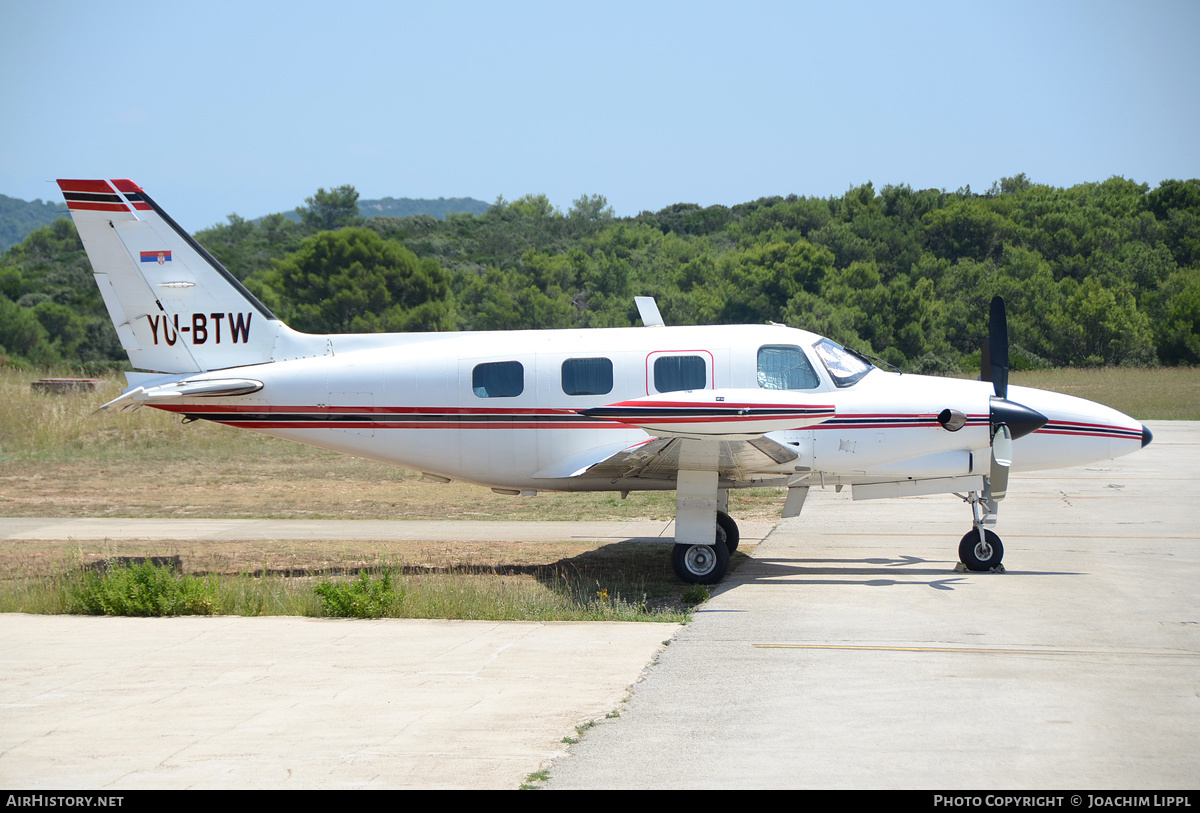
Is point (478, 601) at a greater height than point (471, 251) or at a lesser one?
lesser

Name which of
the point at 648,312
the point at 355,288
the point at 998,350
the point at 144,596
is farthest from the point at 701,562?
the point at 355,288

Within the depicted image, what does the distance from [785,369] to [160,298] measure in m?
8.14

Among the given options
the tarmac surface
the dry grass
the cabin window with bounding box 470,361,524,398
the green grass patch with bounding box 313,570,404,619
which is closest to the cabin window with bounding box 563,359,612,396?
the cabin window with bounding box 470,361,524,398

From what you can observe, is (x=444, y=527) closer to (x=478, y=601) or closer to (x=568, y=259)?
(x=478, y=601)

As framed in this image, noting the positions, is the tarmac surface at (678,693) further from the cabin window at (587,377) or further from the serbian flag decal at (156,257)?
the serbian flag decal at (156,257)

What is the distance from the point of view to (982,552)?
40.3 ft

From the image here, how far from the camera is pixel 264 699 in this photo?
7.20 metres

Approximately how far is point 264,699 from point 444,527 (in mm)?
9631

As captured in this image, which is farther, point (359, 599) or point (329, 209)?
point (329, 209)

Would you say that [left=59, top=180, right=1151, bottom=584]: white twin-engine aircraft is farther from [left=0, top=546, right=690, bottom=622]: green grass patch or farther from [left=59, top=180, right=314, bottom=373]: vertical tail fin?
[left=0, top=546, right=690, bottom=622]: green grass patch

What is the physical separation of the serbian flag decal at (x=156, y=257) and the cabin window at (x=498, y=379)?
14.6ft

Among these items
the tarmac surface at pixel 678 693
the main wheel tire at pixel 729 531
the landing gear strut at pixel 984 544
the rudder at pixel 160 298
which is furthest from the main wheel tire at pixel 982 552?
the rudder at pixel 160 298

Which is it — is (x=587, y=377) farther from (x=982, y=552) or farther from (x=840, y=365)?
(x=982, y=552)
